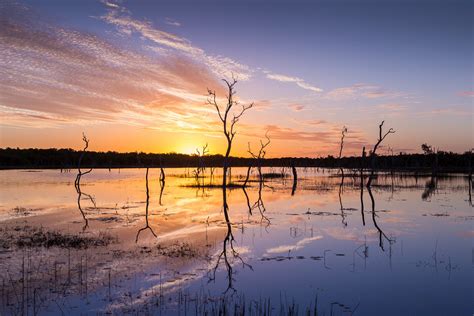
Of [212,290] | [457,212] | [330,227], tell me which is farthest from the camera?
[457,212]

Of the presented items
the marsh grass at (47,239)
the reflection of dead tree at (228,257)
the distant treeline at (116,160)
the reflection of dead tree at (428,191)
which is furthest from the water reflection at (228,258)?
the distant treeline at (116,160)

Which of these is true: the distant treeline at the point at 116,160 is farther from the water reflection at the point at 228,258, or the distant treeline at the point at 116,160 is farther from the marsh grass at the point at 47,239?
the water reflection at the point at 228,258

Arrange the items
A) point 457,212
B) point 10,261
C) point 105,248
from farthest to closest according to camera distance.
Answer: point 457,212 < point 105,248 < point 10,261

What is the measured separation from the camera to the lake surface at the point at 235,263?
1000 centimetres

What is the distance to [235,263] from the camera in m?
13.9

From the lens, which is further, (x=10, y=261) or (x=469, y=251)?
(x=469, y=251)

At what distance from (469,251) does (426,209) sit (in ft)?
44.1

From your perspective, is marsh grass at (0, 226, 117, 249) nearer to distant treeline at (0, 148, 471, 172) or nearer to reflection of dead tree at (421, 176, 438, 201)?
reflection of dead tree at (421, 176, 438, 201)

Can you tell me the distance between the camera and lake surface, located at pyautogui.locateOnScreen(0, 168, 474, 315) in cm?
1000

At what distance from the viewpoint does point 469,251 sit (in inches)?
637

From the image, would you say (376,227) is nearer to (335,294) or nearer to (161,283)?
(335,294)

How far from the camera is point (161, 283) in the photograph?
11.2 meters

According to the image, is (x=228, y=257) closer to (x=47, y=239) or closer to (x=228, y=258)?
(x=228, y=258)

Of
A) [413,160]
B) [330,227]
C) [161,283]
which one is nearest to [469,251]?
[330,227]
